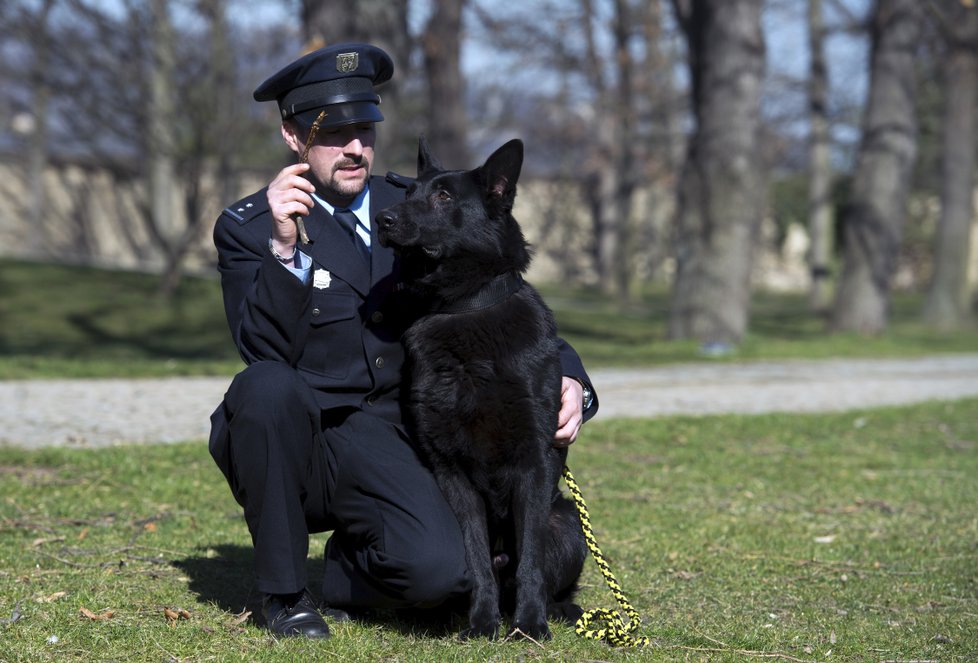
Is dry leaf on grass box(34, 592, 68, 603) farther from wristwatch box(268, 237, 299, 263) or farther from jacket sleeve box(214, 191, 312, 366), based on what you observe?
wristwatch box(268, 237, 299, 263)

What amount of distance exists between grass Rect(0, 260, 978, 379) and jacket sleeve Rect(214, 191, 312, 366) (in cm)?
750

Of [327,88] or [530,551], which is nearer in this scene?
[530,551]

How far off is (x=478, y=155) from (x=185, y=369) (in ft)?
98.7

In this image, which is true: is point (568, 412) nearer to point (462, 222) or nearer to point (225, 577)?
point (462, 222)

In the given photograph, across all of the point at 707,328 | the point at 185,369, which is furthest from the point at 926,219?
the point at 185,369

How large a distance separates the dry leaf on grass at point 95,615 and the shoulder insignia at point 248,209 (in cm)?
145

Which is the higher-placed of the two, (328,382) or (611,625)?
(328,382)

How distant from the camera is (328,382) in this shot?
414 cm

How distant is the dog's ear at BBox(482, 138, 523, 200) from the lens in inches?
151

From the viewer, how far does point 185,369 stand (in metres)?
11.9

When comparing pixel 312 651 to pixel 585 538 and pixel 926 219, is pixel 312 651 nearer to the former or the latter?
pixel 585 538

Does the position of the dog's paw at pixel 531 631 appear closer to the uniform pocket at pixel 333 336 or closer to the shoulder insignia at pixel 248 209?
the uniform pocket at pixel 333 336

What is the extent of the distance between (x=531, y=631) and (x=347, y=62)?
6.72ft

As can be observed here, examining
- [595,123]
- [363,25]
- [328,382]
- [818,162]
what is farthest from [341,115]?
[595,123]
